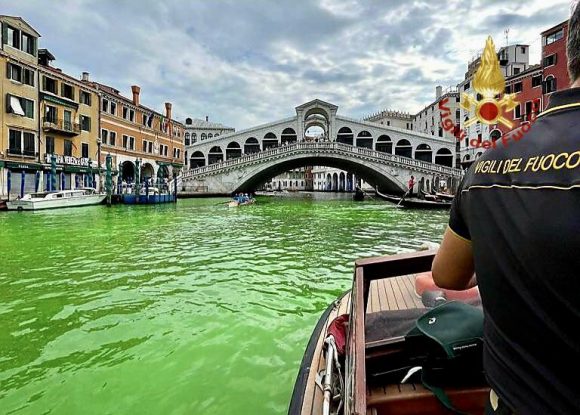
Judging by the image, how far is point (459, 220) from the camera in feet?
3.00

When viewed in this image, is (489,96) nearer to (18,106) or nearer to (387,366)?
(387,366)

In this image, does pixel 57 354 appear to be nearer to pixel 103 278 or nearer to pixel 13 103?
pixel 103 278

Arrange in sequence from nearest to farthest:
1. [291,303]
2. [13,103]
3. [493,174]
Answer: [493,174]
[291,303]
[13,103]

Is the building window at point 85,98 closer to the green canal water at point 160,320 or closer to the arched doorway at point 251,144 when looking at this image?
the arched doorway at point 251,144

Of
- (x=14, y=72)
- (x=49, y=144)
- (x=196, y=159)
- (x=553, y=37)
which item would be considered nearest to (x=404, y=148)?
(x=553, y=37)

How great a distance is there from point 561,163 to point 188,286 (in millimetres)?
4737

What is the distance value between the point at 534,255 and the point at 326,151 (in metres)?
25.9

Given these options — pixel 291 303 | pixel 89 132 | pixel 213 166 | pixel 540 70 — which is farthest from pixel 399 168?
pixel 291 303

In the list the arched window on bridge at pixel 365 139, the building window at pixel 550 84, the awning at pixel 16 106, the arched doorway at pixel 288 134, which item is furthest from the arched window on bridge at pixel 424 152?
the awning at pixel 16 106

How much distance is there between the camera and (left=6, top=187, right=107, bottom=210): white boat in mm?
14953

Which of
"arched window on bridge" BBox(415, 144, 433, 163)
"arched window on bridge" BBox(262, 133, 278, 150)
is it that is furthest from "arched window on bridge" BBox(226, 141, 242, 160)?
"arched window on bridge" BBox(415, 144, 433, 163)

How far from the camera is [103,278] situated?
5273 mm

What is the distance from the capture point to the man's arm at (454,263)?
37.2 inches

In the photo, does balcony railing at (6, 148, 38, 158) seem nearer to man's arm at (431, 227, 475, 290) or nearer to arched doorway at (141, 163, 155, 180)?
arched doorway at (141, 163, 155, 180)
